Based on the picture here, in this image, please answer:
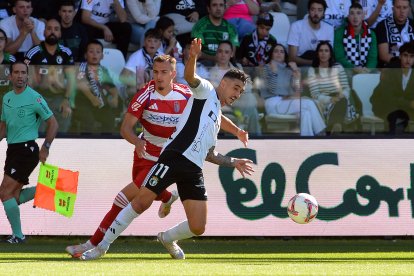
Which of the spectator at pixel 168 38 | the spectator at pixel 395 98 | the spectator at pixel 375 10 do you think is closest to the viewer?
the spectator at pixel 395 98

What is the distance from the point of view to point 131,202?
10.8 meters

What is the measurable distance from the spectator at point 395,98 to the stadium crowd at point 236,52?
0.6 inches

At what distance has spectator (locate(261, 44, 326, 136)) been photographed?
48.5 ft

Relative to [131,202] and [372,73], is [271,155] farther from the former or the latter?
[131,202]

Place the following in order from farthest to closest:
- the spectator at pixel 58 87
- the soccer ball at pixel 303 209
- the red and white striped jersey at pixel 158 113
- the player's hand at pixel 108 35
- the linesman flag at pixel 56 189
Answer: the player's hand at pixel 108 35
the spectator at pixel 58 87
the linesman flag at pixel 56 189
the soccer ball at pixel 303 209
the red and white striped jersey at pixel 158 113

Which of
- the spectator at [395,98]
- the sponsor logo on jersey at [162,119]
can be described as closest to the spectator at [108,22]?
the spectator at [395,98]

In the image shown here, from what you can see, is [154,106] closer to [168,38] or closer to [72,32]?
[168,38]

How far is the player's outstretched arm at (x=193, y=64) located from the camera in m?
9.27

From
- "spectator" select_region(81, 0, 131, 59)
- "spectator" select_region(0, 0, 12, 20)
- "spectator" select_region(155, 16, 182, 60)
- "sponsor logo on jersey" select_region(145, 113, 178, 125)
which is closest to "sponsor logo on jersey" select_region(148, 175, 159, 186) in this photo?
"sponsor logo on jersey" select_region(145, 113, 178, 125)

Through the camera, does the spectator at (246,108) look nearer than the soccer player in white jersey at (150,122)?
No

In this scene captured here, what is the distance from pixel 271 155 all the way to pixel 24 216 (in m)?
3.63

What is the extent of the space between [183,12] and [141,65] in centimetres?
294

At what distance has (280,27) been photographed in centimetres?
1797

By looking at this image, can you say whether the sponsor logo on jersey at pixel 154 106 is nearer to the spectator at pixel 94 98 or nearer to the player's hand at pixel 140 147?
the player's hand at pixel 140 147
